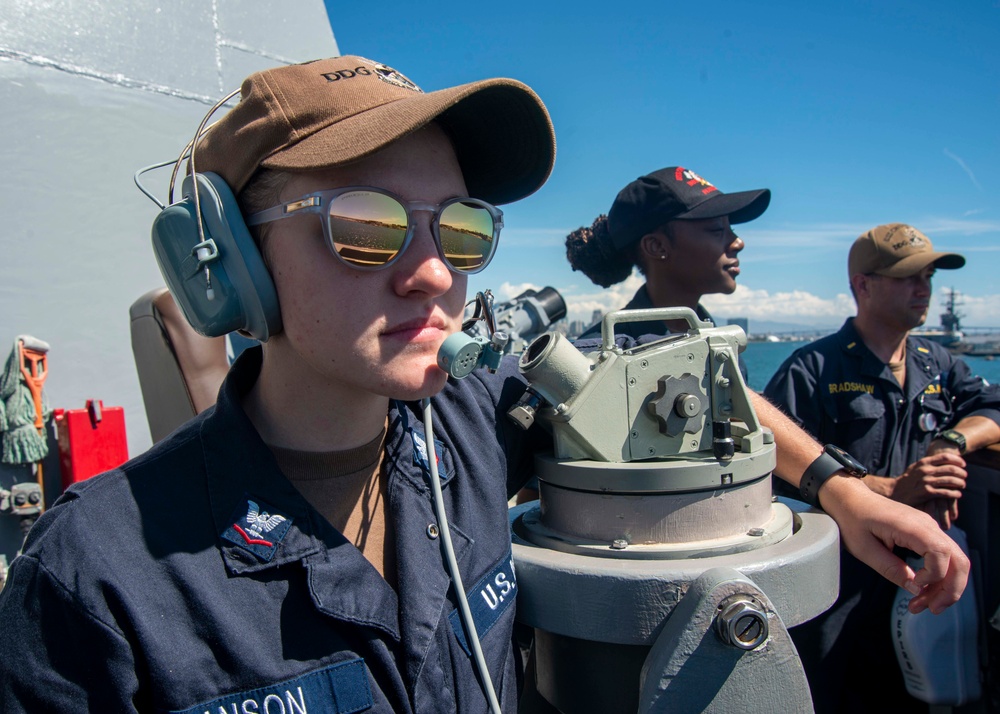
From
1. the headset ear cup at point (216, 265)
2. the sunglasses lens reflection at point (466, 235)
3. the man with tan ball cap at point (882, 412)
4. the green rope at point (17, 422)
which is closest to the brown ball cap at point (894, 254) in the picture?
the man with tan ball cap at point (882, 412)

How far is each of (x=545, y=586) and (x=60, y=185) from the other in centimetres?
347

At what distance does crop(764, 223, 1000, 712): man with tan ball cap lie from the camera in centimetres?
272

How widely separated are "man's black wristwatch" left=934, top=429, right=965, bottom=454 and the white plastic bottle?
2.24ft

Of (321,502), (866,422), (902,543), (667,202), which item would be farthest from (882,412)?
(321,502)

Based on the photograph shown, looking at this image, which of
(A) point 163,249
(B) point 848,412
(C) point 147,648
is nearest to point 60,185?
(A) point 163,249

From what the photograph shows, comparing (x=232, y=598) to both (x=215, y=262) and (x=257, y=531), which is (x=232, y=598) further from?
(x=215, y=262)

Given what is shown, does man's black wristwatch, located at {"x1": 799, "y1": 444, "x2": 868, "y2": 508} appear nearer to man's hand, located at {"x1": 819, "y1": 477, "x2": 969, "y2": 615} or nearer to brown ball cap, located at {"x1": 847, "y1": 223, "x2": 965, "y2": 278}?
man's hand, located at {"x1": 819, "y1": 477, "x2": 969, "y2": 615}

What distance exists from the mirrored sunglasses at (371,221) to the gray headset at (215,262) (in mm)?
56

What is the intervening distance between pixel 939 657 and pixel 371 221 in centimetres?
266

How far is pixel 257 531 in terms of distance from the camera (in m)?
1.11

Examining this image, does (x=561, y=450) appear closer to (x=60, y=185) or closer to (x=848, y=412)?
(x=848, y=412)

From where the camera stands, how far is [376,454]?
133 cm

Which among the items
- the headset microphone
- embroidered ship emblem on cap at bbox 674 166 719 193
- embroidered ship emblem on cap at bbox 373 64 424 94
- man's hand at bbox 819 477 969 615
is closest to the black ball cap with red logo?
embroidered ship emblem on cap at bbox 674 166 719 193

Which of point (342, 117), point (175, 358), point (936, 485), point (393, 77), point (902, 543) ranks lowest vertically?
point (936, 485)
